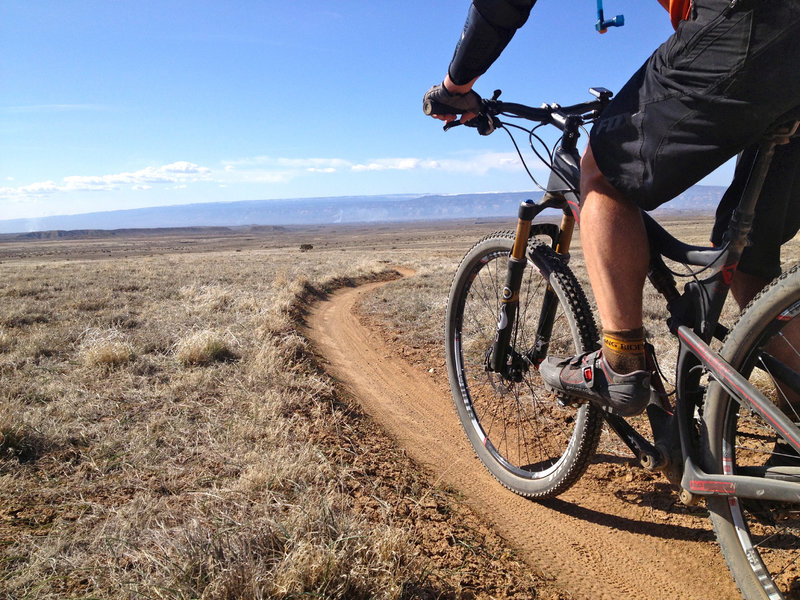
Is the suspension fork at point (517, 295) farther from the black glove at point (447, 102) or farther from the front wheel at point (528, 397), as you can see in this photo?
the black glove at point (447, 102)

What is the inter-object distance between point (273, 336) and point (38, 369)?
2186 millimetres

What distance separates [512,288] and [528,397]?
158 cm

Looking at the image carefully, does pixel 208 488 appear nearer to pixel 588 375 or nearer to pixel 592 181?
pixel 588 375

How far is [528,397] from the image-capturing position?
394cm

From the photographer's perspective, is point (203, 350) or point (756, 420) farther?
point (203, 350)

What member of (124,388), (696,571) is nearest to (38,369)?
(124,388)

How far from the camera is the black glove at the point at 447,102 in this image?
245cm

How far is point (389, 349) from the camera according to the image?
19.7 ft

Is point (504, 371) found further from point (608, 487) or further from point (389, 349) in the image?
point (389, 349)

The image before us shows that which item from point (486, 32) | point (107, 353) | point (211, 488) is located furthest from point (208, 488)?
point (107, 353)

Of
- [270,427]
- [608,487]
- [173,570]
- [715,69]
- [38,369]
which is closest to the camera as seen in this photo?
[715,69]

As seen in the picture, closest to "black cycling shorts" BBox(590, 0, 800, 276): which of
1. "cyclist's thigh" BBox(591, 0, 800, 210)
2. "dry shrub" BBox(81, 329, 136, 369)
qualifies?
"cyclist's thigh" BBox(591, 0, 800, 210)

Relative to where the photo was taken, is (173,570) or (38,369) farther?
(38,369)

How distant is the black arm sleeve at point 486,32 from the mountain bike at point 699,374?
0.35 meters
